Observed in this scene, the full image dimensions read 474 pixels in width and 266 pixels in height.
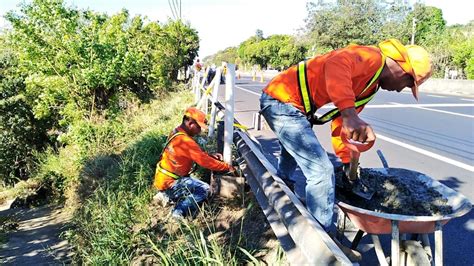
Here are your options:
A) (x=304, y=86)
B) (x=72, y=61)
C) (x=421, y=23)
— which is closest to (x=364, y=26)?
(x=421, y=23)

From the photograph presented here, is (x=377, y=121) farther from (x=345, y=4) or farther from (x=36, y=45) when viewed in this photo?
(x=345, y=4)

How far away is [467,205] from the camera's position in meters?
2.61

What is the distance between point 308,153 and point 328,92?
20.6 inches

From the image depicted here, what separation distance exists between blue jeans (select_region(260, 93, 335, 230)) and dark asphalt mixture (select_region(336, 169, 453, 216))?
0.44 metres

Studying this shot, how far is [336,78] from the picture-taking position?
250 centimetres

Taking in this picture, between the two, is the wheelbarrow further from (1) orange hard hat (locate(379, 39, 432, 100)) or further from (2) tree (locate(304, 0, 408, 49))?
(2) tree (locate(304, 0, 408, 49))

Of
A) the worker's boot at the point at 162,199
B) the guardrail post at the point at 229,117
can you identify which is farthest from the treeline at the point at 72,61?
the guardrail post at the point at 229,117

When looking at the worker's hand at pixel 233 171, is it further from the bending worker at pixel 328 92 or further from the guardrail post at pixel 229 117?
the bending worker at pixel 328 92

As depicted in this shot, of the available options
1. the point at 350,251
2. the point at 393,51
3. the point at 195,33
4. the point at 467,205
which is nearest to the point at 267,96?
the point at 393,51

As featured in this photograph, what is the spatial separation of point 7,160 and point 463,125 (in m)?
17.2

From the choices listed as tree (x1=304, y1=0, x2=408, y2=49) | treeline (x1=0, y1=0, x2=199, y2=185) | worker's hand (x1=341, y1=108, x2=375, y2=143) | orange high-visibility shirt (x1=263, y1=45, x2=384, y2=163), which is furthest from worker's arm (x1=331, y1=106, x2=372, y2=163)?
tree (x1=304, y1=0, x2=408, y2=49)

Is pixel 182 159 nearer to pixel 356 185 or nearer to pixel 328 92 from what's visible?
pixel 356 185

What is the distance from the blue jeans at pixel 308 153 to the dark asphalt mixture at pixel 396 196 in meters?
0.44

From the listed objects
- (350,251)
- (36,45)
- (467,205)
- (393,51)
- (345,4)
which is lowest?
(350,251)
